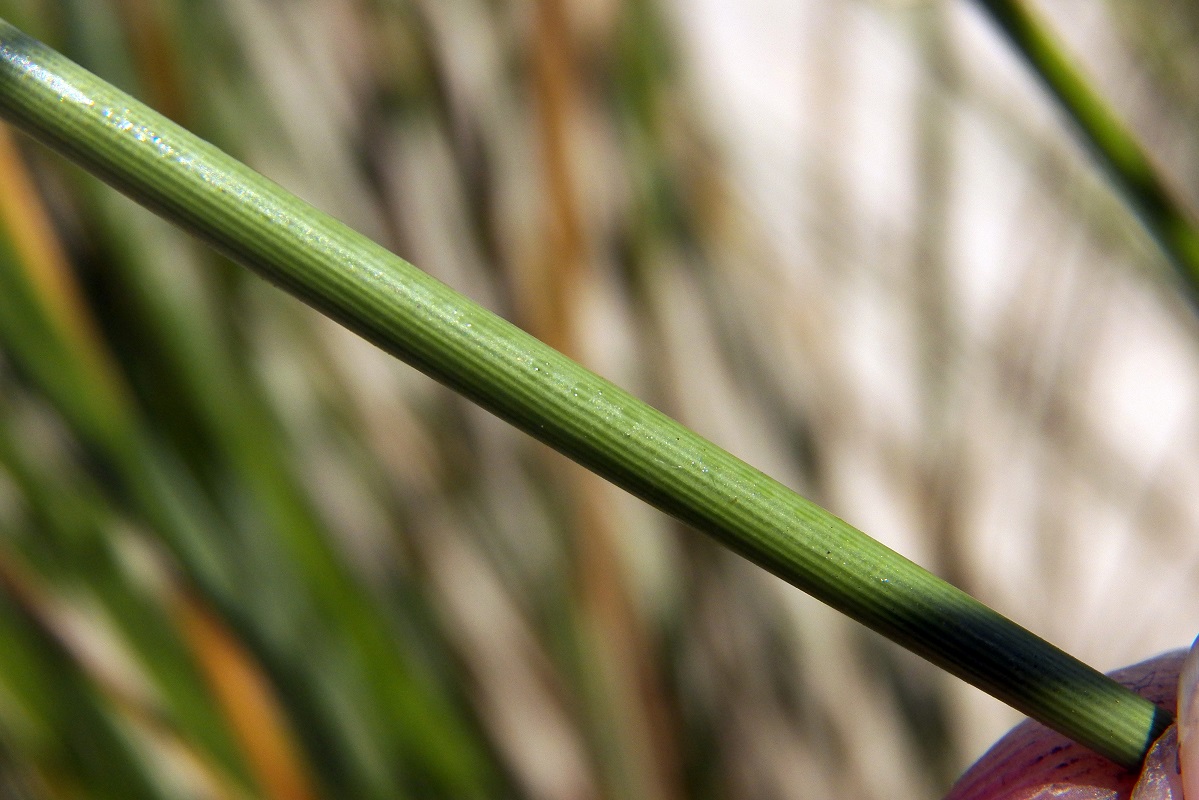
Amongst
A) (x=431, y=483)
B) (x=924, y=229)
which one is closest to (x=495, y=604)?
(x=431, y=483)

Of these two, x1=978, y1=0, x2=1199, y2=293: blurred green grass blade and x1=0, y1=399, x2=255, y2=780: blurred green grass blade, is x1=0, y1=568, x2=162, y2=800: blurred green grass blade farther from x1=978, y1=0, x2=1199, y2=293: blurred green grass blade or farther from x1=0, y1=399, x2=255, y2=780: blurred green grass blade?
x1=978, y1=0, x2=1199, y2=293: blurred green grass blade

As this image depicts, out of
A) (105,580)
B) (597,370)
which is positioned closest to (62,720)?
(105,580)

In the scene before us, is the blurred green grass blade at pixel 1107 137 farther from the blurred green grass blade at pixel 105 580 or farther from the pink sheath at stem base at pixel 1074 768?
the blurred green grass blade at pixel 105 580

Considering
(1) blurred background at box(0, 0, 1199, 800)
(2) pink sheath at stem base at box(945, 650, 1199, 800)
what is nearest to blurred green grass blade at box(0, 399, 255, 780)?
(1) blurred background at box(0, 0, 1199, 800)

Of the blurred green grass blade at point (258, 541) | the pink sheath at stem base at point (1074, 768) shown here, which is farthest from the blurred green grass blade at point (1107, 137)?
the blurred green grass blade at point (258, 541)

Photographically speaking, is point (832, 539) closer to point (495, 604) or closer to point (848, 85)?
point (495, 604)
